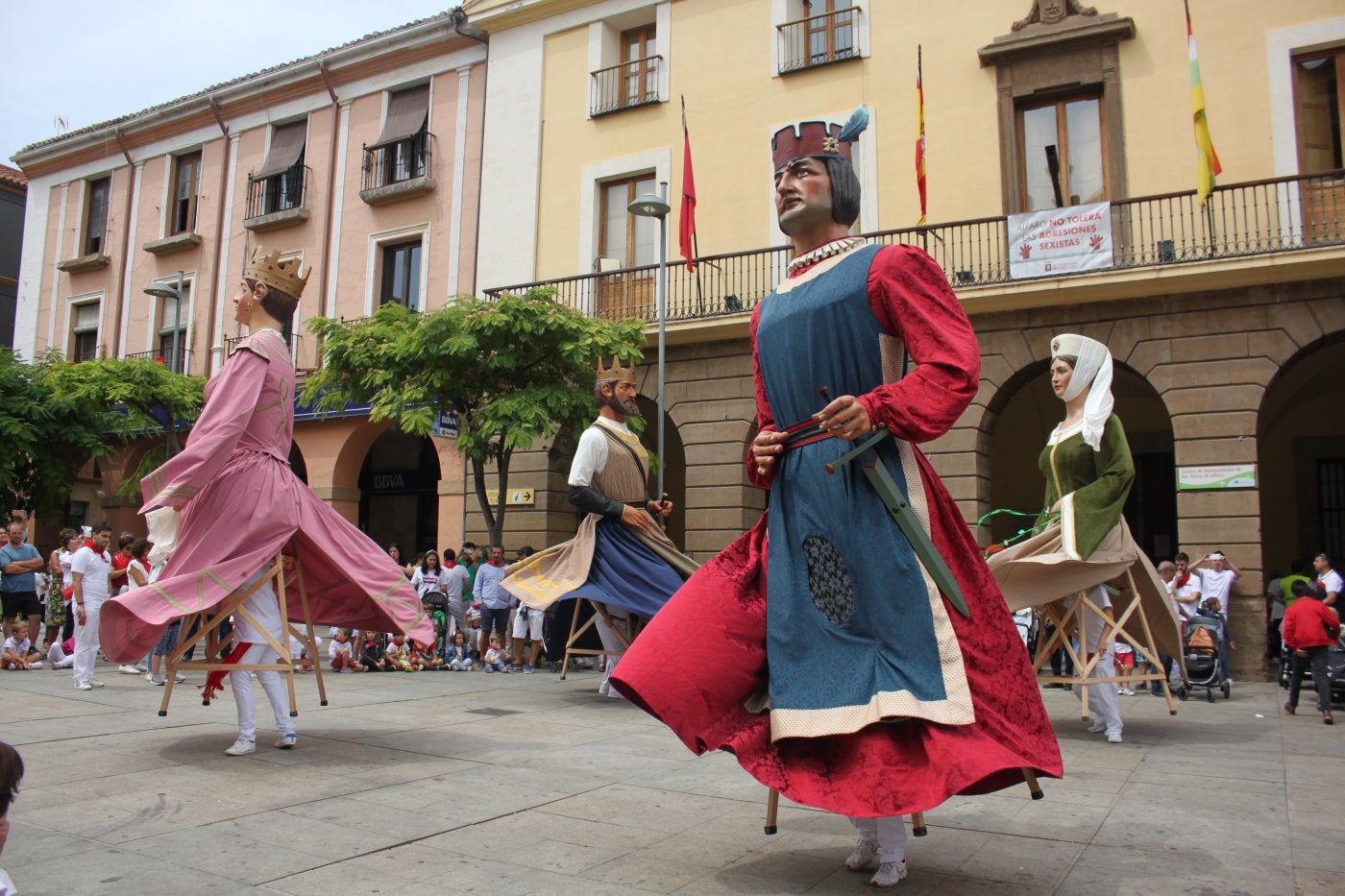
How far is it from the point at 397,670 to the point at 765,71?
11811 mm

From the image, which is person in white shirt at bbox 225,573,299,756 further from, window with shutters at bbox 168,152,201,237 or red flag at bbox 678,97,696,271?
window with shutters at bbox 168,152,201,237

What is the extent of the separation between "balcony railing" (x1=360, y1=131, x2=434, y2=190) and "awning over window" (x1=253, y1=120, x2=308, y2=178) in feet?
6.66

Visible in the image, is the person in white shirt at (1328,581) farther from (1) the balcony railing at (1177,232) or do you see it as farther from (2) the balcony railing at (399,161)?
(2) the balcony railing at (399,161)

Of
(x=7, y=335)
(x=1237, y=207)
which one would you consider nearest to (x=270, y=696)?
(x=1237, y=207)

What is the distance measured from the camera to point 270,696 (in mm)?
5309

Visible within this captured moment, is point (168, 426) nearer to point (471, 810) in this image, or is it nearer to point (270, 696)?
point (270, 696)

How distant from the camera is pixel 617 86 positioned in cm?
1977

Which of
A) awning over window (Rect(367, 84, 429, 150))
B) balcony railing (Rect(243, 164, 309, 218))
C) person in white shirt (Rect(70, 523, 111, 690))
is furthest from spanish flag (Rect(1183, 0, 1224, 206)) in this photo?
balcony railing (Rect(243, 164, 309, 218))

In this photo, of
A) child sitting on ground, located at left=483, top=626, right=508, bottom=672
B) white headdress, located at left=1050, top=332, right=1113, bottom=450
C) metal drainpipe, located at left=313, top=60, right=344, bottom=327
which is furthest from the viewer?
metal drainpipe, located at left=313, top=60, right=344, bottom=327

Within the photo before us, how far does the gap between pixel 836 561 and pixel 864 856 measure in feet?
2.94

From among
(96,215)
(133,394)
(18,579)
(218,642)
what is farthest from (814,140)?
(96,215)

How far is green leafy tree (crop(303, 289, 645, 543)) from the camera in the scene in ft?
47.6

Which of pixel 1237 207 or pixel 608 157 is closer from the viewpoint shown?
pixel 1237 207

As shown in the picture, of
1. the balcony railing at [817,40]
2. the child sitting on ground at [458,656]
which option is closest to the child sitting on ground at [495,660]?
the child sitting on ground at [458,656]
